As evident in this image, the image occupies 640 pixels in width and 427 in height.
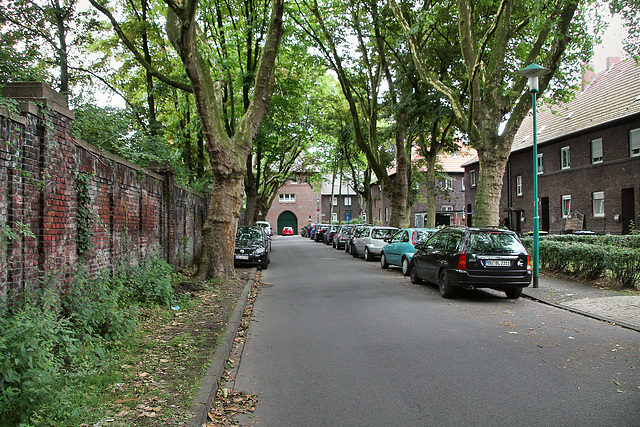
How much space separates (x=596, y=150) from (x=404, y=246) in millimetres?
16432

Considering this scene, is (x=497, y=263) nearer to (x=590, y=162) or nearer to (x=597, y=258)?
(x=597, y=258)

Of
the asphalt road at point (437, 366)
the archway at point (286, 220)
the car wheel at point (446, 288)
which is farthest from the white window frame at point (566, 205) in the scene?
the archway at point (286, 220)

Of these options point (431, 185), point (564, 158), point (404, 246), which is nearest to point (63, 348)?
point (404, 246)

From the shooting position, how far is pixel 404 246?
54.0 ft

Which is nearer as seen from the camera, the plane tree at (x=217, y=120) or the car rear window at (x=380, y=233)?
the plane tree at (x=217, y=120)

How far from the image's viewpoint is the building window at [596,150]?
1021 inches

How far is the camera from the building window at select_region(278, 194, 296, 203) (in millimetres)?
79000

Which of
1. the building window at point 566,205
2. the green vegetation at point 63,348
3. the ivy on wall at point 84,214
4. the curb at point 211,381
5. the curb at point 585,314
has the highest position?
the building window at point 566,205

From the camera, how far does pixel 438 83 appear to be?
49.7ft

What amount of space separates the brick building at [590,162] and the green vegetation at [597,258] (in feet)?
30.6

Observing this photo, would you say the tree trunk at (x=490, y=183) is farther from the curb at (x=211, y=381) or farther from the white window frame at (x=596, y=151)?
the white window frame at (x=596, y=151)

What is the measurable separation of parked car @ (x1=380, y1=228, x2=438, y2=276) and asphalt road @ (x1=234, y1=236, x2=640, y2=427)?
235 inches

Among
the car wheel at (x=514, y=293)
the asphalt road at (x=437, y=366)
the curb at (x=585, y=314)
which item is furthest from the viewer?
the car wheel at (x=514, y=293)

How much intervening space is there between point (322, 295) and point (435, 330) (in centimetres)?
420
